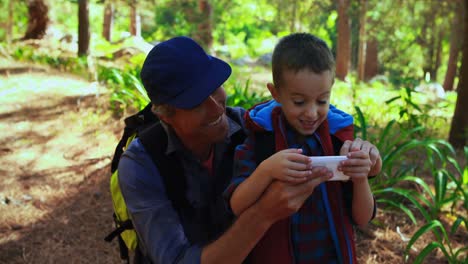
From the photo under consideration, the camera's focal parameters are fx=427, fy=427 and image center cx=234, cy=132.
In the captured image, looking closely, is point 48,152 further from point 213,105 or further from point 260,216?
point 260,216

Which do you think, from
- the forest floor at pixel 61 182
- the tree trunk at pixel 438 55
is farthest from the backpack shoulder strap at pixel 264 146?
the tree trunk at pixel 438 55

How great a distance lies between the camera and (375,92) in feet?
34.9

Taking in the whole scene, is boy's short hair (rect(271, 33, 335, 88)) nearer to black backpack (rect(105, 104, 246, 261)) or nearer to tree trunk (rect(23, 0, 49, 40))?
Answer: black backpack (rect(105, 104, 246, 261))

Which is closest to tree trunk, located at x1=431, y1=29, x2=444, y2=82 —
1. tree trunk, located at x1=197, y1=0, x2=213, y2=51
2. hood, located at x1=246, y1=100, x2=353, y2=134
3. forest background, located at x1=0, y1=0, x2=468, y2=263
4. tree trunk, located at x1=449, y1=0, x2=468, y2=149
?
forest background, located at x1=0, y1=0, x2=468, y2=263

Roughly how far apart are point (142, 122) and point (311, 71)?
81 centimetres

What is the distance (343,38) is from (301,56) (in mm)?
11539

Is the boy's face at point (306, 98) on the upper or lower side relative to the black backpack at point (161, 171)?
upper

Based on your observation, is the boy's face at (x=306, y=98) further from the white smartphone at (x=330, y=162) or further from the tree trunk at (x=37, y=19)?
the tree trunk at (x=37, y=19)

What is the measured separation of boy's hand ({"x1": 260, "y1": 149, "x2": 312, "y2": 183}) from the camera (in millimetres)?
1250

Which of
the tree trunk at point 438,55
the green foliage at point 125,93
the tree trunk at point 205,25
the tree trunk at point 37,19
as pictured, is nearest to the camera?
the green foliage at point 125,93

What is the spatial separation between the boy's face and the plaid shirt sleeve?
180 millimetres

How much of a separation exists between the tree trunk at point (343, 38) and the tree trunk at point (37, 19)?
25.2 ft

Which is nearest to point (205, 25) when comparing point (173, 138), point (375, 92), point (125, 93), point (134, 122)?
point (375, 92)

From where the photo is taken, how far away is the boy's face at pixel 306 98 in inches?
53.7
